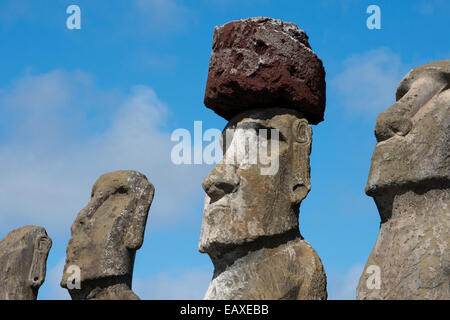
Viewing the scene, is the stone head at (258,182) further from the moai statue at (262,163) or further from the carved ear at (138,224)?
the carved ear at (138,224)

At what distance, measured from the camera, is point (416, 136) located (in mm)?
6527

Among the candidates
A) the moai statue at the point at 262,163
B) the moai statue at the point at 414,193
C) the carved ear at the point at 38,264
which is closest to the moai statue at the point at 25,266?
the carved ear at the point at 38,264

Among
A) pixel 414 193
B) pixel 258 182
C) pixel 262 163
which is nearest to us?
pixel 414 193

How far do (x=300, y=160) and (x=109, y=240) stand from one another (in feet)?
9.43

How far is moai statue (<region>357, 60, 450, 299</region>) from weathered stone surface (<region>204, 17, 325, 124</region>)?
4.08 feet

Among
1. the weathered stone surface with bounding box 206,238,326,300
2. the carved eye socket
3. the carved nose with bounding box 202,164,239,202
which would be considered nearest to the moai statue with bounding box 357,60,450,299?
the weathered stone surface with bounding box 206,238,326,300

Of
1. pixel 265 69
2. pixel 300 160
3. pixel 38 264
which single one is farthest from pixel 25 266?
pixel 265 69

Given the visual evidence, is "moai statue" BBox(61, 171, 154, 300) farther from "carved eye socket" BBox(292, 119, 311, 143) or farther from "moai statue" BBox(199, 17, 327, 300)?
"carved eye socket" BBox(292, 119, 311, 143)

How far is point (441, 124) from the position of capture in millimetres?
6453

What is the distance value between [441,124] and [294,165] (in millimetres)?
1693

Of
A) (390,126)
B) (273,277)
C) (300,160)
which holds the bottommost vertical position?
(273,277)

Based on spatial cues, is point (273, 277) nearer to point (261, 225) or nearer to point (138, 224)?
point (261, 225)

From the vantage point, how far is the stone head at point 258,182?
24.0ft
